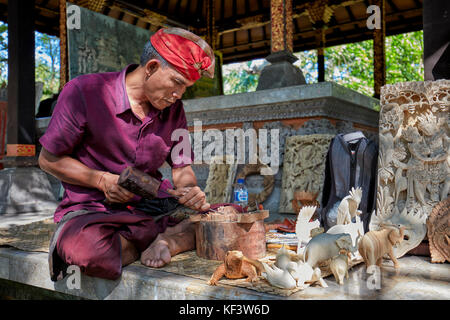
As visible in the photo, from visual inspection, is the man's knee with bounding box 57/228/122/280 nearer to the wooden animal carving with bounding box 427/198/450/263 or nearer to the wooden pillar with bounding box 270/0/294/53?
the wooden animal carving with bounding box 427/198/450/263

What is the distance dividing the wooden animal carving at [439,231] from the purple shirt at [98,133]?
5.45 feet

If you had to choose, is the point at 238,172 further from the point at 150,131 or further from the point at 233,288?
the point at 233,288

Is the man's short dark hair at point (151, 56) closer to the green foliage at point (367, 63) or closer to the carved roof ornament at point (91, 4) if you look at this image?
the carved roof ornament at point (91, 4)

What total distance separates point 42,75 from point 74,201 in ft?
61.0

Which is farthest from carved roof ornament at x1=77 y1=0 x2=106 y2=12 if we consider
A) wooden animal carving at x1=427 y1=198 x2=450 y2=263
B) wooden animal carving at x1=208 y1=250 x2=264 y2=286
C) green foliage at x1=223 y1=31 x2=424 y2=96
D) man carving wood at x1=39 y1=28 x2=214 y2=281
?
green foliage at x1=223 y1=31 x2=424 y2=96

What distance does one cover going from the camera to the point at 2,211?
15.4ft

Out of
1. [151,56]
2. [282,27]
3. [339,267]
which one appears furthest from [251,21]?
[339,267]

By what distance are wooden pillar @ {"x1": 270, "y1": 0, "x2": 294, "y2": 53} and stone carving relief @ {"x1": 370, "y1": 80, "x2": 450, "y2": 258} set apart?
2.55 metres

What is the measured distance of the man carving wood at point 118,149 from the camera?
6.39ft

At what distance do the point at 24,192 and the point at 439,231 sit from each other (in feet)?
15.6

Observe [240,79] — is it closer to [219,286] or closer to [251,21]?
[251,21]

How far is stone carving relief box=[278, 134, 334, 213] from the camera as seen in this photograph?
390 cm

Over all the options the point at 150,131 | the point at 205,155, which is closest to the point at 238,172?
the point at 205,155
